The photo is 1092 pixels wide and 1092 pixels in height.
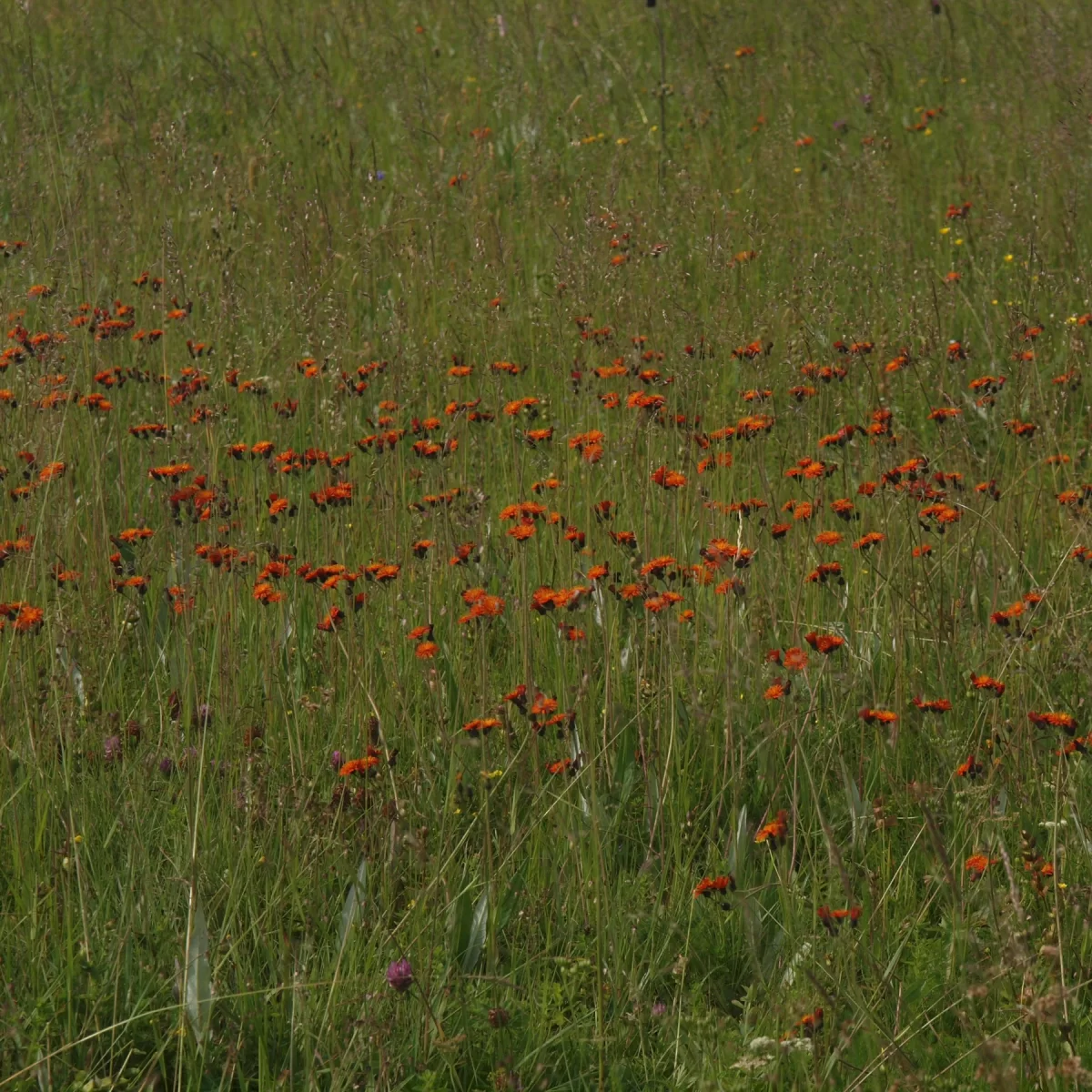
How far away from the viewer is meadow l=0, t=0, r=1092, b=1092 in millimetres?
1757

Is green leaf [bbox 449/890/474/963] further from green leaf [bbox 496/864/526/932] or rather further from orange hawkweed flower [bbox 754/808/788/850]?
orange hawkweed flower [bbox 754/808/788/850]

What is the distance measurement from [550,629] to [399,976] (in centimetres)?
118

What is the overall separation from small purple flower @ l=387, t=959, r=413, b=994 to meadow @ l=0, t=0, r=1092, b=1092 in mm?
57

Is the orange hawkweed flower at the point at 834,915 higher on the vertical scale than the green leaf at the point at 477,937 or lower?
higher

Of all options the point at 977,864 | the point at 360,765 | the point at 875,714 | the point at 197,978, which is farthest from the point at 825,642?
the point at 197,978

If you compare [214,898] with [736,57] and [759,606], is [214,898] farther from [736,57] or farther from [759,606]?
[736,57]

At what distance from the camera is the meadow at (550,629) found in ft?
5.76

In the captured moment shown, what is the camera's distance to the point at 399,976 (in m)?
1.66

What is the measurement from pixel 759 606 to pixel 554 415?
1476 mm

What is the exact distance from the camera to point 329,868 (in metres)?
2.00

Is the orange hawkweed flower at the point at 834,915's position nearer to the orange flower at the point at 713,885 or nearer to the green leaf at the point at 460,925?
the orange flower at the point at 713,885

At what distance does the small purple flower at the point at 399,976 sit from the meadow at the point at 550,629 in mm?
57

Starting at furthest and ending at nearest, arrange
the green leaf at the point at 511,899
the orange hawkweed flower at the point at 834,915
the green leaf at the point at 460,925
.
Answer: the green leaf at the point at 511,899
the green leaf at the point at 460,925
the orange hawkweed flower at the point at 834,915

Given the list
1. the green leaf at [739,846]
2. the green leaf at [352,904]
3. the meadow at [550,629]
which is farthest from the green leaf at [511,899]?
the green leaf at [739,846]
